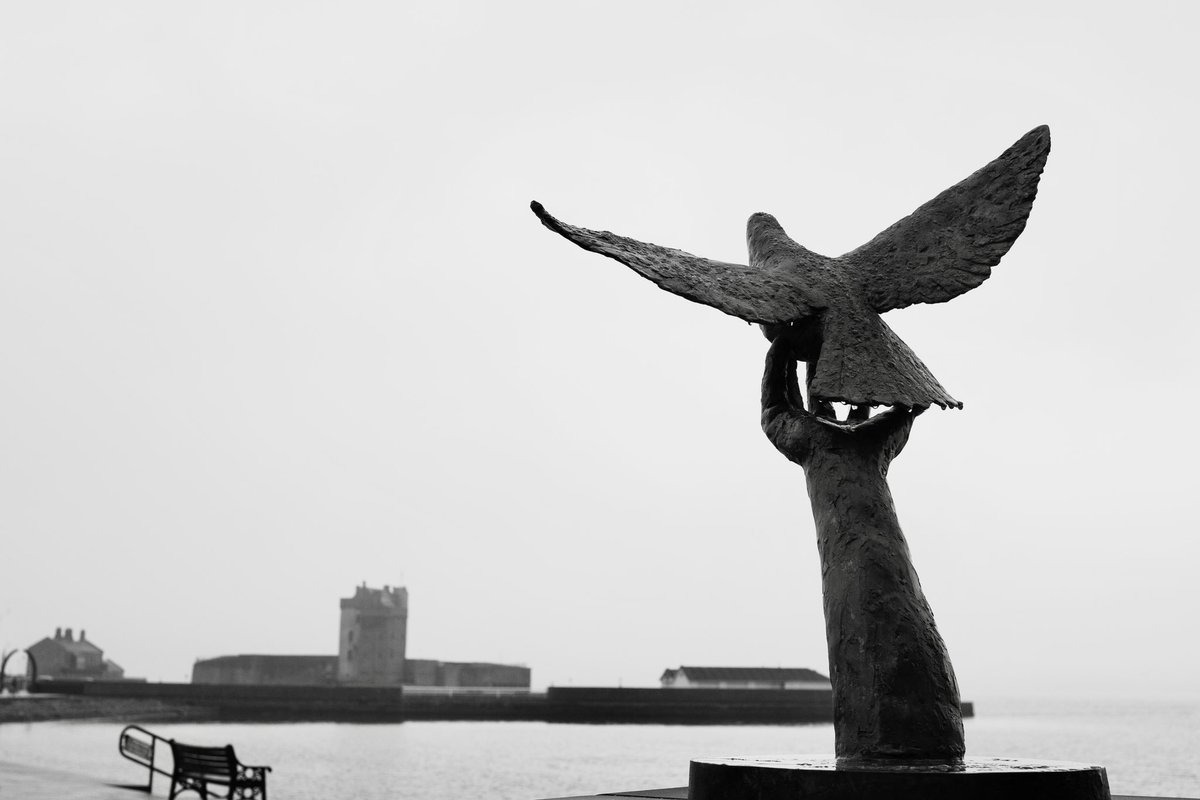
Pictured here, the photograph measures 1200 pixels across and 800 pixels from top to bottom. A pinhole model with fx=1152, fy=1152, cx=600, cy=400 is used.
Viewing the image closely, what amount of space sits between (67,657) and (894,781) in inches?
3871

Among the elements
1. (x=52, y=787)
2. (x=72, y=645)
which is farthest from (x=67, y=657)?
(x=52, y=787)

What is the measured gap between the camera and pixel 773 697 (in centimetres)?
6750

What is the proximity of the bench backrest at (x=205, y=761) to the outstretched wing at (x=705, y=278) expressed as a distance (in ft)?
34.2

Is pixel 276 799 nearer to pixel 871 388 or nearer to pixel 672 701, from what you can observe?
pixel 871 388

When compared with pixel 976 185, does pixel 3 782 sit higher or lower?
lower

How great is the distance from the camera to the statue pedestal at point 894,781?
4.35m

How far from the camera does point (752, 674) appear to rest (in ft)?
255

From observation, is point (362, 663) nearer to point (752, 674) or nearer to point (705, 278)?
point (752, 674)

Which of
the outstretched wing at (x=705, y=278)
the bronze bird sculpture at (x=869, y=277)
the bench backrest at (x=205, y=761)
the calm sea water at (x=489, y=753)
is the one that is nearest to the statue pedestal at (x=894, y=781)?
the bronze bird sculpture at (x=869, y=277)

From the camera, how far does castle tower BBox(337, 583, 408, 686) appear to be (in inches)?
3041

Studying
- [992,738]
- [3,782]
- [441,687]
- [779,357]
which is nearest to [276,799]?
[3,782]

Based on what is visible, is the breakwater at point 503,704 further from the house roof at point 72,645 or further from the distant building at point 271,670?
the house roof at point 72,645

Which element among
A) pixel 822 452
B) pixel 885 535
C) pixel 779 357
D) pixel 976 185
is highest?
pixel 976 185

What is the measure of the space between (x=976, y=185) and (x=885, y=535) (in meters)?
2.05
